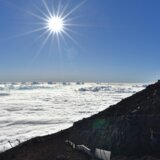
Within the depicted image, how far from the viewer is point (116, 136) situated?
962 centimetres

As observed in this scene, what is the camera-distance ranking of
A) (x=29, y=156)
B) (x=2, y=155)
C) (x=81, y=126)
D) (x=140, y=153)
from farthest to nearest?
(x=81, y=126) < (x=2, y=155) < (x=29, y=156) < (x=140, y=153)

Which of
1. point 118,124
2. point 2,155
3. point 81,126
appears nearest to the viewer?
point 118,124

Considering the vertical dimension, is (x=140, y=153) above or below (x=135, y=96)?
below

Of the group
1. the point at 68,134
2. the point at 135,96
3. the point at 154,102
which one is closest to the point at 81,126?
the point at 68,134

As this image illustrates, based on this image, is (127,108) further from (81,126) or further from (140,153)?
(140,153)

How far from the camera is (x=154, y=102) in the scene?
36.2 ft

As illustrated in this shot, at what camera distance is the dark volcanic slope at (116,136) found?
8602 mm

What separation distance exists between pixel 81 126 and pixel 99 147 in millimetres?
3424

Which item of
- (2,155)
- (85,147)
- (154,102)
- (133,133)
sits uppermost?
(154,102)

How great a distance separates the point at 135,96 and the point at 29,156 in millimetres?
5990

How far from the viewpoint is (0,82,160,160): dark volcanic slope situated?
8.60 metres

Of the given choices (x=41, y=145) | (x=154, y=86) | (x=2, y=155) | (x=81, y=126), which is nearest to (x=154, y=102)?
(x=154, y=86)

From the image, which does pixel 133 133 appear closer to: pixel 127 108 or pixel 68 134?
pixel 127 108

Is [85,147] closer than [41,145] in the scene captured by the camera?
Yes
